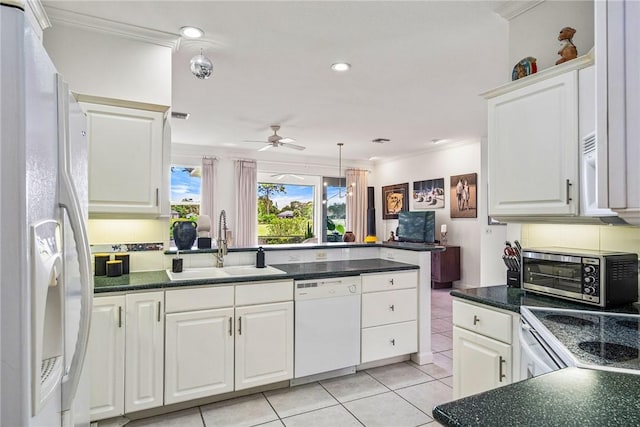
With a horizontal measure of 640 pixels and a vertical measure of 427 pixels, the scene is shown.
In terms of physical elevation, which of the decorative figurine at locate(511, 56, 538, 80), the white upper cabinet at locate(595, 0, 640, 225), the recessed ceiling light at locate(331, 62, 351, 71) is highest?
the recessed ceiling light at locate(331, 62, 351, 71)

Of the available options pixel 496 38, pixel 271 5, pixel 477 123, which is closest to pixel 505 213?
pixel 496 38

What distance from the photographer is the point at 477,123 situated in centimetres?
501

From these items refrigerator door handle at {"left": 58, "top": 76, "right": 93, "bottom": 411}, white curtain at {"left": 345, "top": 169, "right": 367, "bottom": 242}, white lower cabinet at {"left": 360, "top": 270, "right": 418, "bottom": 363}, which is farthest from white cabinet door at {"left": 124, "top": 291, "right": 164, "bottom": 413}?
white curtain at {"left": 345, "top": 169, "right": 367, "bottom": 242}

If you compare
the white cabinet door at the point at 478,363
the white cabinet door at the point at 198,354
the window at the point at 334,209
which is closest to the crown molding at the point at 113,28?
the white cabinet door at the point at 198,354

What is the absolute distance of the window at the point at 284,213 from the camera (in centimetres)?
747

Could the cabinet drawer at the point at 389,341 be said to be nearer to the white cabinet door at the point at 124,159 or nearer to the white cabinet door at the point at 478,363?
the white cabinet door at the point at 478,363

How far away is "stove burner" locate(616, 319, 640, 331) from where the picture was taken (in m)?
1.55

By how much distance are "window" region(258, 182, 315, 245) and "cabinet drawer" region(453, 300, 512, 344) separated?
18.1ft

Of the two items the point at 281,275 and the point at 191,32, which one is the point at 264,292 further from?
the point at 191,32

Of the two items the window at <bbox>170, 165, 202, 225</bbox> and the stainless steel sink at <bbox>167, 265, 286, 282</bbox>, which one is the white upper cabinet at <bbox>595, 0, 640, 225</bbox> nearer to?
the stainless steel sink at <bbox>167, 265, 286, 282</bbox>

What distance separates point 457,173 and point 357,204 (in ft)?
7.85

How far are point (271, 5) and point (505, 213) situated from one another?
1867 mm

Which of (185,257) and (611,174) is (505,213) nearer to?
(611,174)

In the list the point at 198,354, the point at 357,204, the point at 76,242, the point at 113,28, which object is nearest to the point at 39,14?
the point at 113,28
